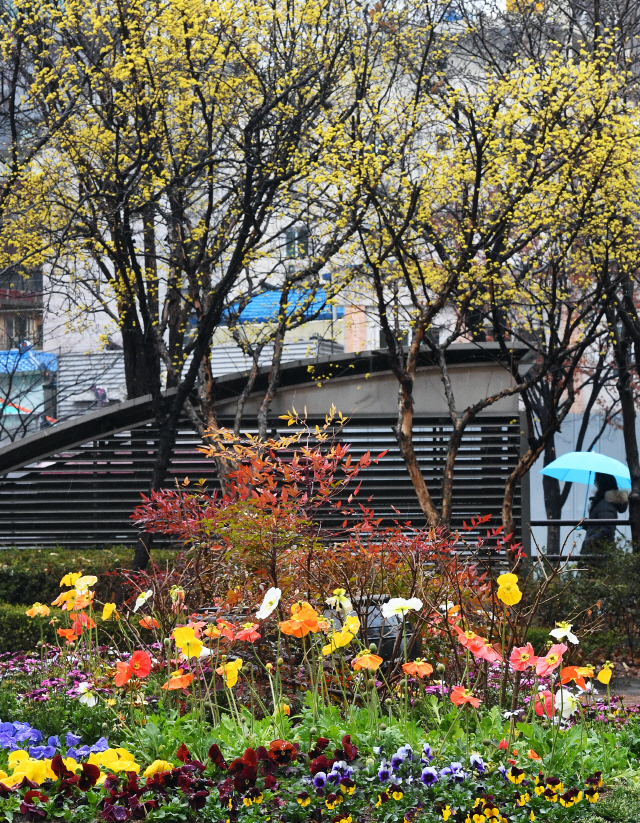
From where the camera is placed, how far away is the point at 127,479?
42.7 ft

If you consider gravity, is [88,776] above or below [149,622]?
below

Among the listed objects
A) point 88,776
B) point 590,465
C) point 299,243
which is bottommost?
point 88,776

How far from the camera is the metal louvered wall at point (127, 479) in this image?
1292cm

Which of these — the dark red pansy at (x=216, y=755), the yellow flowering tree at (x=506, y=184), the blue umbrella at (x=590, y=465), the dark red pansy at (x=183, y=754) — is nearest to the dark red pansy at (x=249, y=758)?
the dark red pansy at (x=216, y=755)

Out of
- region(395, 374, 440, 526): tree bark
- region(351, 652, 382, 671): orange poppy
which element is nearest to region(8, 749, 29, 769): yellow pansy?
region(351, 652, 382, 671): orange poppy

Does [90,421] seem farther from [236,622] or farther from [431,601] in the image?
[431,601]

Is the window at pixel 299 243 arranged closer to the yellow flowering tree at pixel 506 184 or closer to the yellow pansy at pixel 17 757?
the yellow flowering tree at pixel 506 184

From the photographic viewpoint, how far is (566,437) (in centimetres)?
2619

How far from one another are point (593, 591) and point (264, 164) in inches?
237

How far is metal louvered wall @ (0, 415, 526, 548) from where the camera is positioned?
1292 cm

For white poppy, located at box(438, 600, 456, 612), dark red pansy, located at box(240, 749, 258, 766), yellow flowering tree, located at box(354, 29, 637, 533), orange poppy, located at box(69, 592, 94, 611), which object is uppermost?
yellow flowering tree, located at box(354, 29, 637, 533)

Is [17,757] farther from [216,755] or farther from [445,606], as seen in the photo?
[445,606]

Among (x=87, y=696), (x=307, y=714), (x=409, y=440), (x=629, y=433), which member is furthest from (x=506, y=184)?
(x=87, y=696)

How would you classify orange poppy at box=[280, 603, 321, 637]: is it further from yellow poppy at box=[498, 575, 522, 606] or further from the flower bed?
yellow poppy at box=[498, 575, 522, 606]
